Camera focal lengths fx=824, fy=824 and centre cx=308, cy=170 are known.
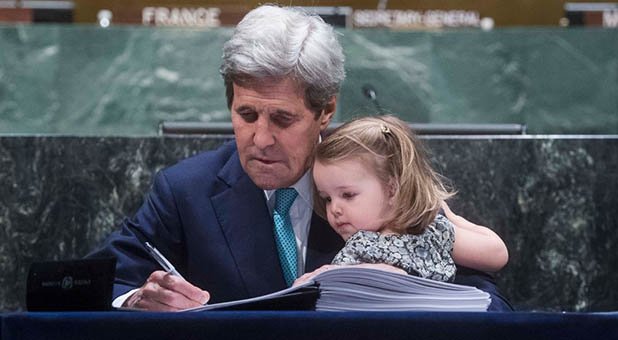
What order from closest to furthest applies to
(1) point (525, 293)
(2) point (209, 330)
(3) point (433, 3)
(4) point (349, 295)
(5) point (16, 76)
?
(2) point (209, 330)
(4) point (349, 295)
(1) point (525, 293)
(5) point (16, 76)
(3) point (433, 3)

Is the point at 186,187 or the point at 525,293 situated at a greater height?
the point at 186,187

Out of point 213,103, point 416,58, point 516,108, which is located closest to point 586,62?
point 516,108

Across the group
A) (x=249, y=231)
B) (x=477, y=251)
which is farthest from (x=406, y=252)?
(x=249, y=231)

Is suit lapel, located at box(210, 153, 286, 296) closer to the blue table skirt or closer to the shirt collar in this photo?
the shirt collar

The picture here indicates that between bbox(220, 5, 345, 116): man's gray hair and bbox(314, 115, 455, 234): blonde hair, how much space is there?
12 cm

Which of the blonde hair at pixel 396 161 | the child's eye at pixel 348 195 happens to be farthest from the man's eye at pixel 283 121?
the child's eye at pixel 348 195

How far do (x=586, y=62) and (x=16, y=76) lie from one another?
3.44 metres

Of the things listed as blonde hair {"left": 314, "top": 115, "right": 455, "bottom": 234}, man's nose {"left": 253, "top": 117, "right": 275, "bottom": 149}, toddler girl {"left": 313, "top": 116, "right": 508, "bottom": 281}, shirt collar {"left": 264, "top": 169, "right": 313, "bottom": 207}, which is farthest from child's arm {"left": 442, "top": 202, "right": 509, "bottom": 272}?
man's nose {"left": 253, "top": 117, "right": 275, "bottom": 149}

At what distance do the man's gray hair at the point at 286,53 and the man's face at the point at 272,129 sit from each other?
2 cm

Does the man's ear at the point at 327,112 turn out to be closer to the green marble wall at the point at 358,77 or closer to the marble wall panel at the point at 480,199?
the marble wall panel at the point at 480,199

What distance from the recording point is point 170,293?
A: 1521 millimetres

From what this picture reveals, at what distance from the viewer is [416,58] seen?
5.13m

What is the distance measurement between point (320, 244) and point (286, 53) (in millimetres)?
463

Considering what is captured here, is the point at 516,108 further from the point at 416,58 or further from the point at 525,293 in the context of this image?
the point at 525,293
